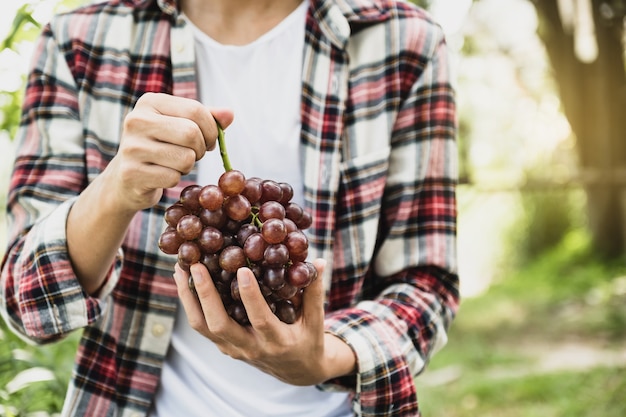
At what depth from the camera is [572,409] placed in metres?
4.31

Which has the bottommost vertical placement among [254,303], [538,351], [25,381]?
[538,351]

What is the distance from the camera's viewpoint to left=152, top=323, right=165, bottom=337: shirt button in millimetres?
1492

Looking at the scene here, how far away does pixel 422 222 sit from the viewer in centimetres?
161

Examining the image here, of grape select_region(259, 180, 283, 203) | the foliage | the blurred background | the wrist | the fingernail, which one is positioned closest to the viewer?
the fingernail

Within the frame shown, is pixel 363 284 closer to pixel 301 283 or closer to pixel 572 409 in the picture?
pixel 301 283

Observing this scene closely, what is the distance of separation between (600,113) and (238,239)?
24.4ft

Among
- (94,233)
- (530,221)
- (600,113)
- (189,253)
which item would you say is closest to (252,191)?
(189,253)

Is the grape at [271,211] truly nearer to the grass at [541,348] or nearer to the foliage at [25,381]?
the foliage at [25,381]

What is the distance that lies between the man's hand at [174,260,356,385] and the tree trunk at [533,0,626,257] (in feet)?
22.7

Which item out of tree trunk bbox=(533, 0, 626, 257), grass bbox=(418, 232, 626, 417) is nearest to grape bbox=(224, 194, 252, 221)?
grass bbox=(418, 232, 626, 417)

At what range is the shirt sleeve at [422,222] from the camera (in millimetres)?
1543

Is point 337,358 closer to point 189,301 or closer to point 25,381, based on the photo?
point 189,301

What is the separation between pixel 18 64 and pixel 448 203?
4.01 feet

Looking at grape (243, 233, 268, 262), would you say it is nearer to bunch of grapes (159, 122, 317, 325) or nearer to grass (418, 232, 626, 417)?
bunch of grapes (159, 122, 317, 325)
